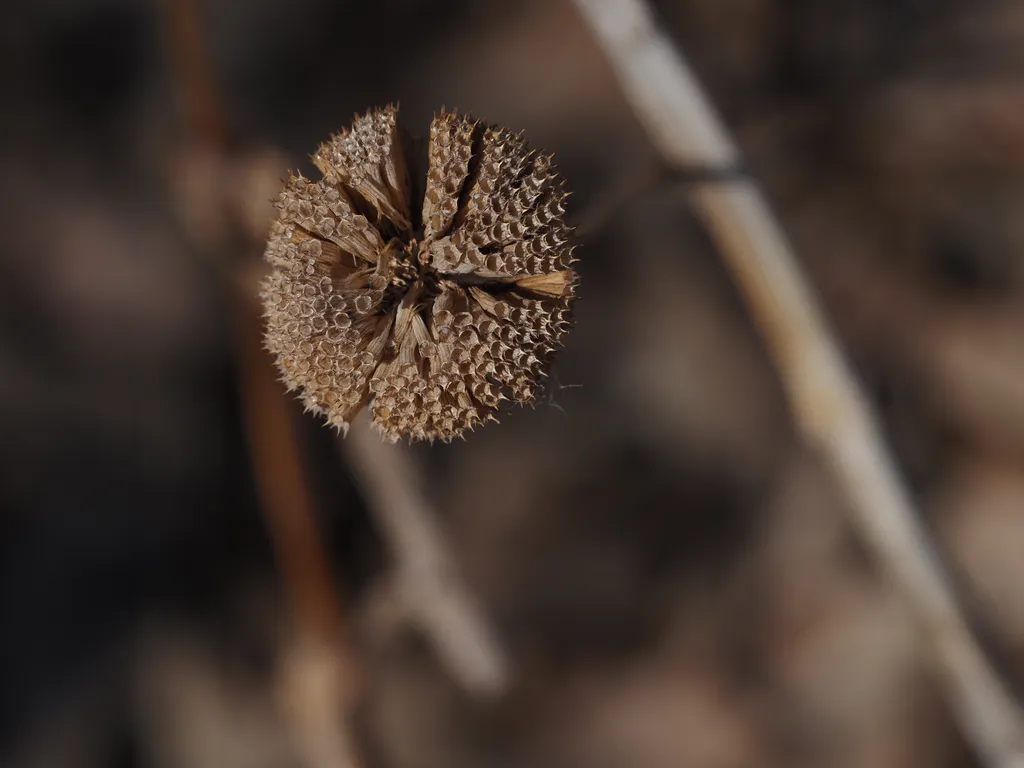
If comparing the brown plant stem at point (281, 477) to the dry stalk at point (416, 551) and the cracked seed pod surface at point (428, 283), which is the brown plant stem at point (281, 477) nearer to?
the dry stalk at point (416, 551)

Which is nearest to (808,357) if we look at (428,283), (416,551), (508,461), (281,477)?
(428,283)

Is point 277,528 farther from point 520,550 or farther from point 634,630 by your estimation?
point 634,630

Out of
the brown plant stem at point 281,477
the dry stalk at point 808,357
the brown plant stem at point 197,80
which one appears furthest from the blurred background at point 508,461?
the dry stalk at point 808,357

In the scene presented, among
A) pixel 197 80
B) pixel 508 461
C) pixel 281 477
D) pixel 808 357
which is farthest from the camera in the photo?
pixel 508 461

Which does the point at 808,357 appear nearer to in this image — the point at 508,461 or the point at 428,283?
the point at 428,283

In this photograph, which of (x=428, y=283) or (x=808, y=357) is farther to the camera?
(x=808, y=357)

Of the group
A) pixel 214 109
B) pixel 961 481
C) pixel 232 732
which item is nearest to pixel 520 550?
pixel 232 732
